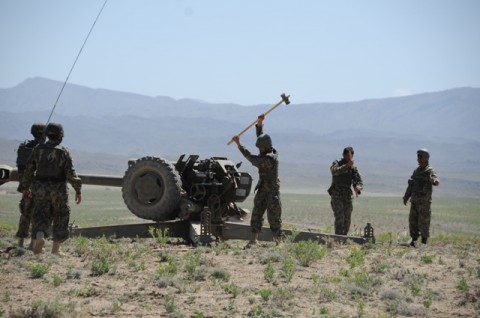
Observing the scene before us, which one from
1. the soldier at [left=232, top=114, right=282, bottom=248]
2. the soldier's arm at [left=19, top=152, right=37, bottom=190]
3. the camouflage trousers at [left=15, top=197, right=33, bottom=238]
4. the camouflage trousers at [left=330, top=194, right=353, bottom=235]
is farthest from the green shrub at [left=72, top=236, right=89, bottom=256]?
the camouflage trousers at [left=330, top=194, right=353, bottom=235]

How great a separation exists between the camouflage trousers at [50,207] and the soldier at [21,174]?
3.76 feet

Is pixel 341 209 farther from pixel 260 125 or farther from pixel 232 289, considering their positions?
pixel 232 289

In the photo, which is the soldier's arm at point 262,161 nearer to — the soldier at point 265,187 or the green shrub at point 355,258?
the soldier at point 265,187

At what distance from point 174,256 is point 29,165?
260 cm

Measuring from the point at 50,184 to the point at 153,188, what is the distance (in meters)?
3.05

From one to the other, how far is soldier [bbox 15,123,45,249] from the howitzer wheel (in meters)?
2.11

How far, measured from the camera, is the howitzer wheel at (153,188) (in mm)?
13141

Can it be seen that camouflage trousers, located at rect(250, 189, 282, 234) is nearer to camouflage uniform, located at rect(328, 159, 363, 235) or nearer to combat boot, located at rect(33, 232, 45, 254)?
camouflage uniform, located at rect(328, 159, 363, 235)

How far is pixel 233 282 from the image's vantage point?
31.1 ft

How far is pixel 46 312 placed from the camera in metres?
7.57

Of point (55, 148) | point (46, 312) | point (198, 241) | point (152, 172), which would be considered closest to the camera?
point (46, 312)

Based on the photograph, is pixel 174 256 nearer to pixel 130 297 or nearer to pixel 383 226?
pixel 130 297

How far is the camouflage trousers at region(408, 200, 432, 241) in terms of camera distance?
14.0 metres

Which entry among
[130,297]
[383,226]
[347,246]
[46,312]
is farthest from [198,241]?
[383,226]
